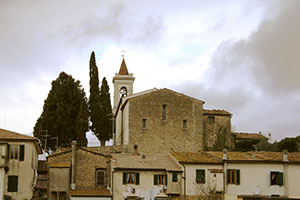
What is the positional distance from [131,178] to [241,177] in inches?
384

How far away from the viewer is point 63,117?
7038cm

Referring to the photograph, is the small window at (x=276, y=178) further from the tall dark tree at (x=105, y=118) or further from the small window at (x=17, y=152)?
the tall dark tree at (x=105, y=118)

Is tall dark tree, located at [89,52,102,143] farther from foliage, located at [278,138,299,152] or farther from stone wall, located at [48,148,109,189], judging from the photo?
foliage, located at [278,138,299,152]

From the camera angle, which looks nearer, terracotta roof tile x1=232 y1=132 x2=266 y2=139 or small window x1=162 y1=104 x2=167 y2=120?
small window x1=162 y1=104 x2=167 y2=120

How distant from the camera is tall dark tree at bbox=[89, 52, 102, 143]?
69812 mm

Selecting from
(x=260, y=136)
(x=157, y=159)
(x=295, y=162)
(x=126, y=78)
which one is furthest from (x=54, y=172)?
(x=126, y=78)

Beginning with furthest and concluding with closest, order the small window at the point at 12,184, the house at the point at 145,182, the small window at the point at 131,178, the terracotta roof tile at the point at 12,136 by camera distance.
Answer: the small window at the point at 131,178 < the house at the point at 145,182 < the terracotta roof tile at the point at 12,136 < the small window at the point at 12,184

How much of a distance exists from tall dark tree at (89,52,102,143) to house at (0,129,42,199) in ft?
62.2

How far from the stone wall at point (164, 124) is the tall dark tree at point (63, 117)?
282 inches

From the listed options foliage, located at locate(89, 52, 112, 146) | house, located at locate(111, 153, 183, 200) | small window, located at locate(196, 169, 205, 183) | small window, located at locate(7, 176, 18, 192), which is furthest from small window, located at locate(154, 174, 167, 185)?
foliage, located at locate(89, 52, 112, 146)

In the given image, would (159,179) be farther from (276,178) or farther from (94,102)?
(94,102)

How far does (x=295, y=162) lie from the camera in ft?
175

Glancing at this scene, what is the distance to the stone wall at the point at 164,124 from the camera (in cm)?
6397

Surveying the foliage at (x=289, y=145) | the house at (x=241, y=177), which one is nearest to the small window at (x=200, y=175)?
the house at (x=241, y=177)
